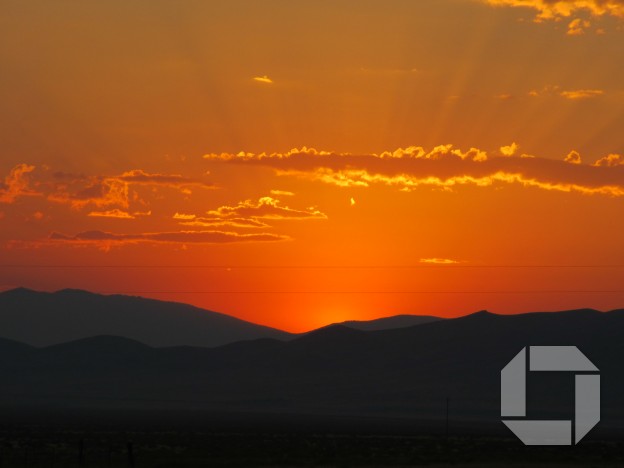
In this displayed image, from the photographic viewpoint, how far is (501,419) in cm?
17575

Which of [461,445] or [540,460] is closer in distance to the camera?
[540,460]

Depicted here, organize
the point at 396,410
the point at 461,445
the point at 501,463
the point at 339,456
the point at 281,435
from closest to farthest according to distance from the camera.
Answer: the point at 501,463 < the point at 339,456 < the point at 461,445 < the point at 281,435 < the point at 396,410

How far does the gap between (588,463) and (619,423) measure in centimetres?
10907

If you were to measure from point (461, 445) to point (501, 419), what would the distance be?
315 ft

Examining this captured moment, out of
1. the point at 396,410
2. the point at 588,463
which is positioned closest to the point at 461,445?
the point at 588,463

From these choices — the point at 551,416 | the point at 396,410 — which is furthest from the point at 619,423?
the point at 396,410

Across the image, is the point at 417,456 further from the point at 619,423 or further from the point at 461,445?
the point at 619,423

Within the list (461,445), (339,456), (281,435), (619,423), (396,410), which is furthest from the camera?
(396,410)

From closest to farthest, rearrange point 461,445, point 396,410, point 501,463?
point 501,463, point 461,445, point 396,410

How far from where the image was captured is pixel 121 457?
6341 centimetres

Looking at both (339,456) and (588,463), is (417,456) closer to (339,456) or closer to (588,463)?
(339,456)

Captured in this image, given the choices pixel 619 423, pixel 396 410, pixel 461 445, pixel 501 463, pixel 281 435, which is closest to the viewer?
pixel 501 463

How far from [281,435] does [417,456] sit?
1162 inches

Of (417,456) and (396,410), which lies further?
(396,410)
